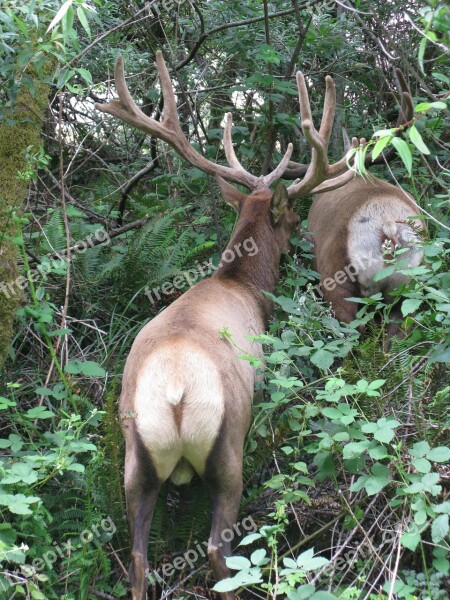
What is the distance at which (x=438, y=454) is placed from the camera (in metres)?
4.01

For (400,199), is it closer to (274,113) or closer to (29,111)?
(274,113)

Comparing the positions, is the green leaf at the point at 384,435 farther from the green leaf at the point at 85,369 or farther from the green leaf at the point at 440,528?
the green leaf at the point at 85,369

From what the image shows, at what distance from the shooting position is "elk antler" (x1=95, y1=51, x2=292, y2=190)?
641 centimetres

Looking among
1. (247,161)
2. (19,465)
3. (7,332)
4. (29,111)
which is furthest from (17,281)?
(247,161)

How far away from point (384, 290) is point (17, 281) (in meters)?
2.82

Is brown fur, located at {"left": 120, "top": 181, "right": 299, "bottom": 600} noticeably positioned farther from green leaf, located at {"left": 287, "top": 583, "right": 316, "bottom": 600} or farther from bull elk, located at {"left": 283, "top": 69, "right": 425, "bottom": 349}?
bull elk, located at {"left": 283, "top": 69, "right": 425, "bottom": 349}

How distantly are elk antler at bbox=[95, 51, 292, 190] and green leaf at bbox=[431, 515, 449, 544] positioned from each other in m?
3.72

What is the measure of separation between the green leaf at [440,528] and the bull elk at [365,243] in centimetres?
271

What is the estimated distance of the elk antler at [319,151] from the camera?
599cm

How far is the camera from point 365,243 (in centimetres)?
657

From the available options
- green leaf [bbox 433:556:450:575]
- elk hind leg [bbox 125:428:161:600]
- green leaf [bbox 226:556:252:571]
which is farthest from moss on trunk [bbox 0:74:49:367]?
green leaf [bbox 433:556:450:575]

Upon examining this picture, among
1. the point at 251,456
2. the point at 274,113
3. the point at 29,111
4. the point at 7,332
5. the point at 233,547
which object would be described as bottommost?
the point at 233,547

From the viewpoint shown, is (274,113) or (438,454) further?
(274,113)

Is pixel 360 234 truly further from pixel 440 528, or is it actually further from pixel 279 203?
pixel 440 528
